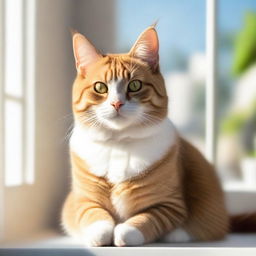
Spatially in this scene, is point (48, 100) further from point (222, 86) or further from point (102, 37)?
point (222, 86)

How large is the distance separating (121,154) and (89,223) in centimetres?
19

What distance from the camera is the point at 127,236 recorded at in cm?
123

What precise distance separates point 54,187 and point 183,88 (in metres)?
0.53

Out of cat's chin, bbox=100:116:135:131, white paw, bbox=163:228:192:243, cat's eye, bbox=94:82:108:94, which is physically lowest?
white paw, bbox=163:228:192:243

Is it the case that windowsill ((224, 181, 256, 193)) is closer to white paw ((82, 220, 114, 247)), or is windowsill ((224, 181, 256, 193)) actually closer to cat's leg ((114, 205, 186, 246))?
cat's leg ((114, 205, 186, 246))

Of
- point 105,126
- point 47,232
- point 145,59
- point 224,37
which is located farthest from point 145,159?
point 224,37

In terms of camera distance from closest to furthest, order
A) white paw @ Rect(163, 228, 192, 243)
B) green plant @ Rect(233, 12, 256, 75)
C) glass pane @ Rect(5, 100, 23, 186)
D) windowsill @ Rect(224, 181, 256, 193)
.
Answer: white paw @ Rect(163, 228, 192, 243)
glass pane @ Rect(5, 100, 23, 186)
windowsill @ Rect(224, 181, 256, 193)
green plant @ Rect(233, 12, 256, 75)

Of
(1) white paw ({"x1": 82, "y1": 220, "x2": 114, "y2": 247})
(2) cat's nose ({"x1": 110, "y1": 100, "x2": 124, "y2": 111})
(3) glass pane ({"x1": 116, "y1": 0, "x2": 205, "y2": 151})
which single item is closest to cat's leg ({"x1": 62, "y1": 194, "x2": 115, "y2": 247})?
(1) white paw ({"x1": 82, "y1": 220, "x2": 114, "y2": 247})

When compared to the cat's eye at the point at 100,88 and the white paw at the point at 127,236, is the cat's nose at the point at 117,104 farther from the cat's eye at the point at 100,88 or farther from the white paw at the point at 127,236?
the white paw at the point at 127,236

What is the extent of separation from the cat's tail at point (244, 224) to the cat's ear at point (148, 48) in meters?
0.53

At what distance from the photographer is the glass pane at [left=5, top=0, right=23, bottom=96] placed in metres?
1.50

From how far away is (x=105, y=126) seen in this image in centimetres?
130

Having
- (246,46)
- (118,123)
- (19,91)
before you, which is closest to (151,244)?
(118,123)

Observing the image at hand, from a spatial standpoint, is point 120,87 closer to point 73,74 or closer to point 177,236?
point 177,236
